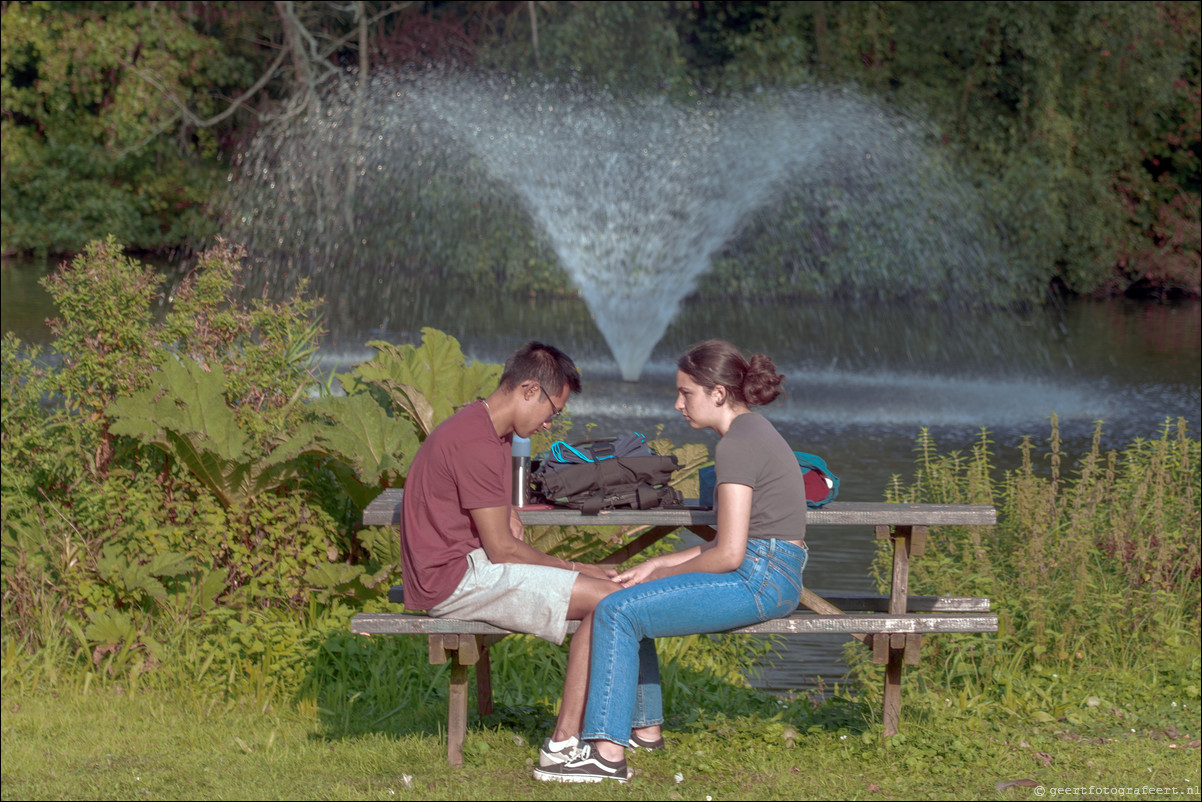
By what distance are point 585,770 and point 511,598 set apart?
1.84 ft

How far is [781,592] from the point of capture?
15.1 ft

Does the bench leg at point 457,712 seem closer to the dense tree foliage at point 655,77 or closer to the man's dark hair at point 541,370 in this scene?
the man's dark hair at point 541,370

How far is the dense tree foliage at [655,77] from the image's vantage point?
93.4 feet

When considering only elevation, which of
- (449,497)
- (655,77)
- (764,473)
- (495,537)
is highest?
(655,77)

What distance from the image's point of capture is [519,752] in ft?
15.9

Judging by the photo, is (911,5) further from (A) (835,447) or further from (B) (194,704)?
(B) (194,704)

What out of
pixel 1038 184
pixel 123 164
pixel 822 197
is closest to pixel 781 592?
pixel 822 197

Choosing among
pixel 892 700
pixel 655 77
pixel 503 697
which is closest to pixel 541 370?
pixel 892 700

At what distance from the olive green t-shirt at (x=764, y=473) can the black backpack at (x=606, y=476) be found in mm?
284

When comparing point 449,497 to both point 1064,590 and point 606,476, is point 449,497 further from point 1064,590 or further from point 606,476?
point 1064,590

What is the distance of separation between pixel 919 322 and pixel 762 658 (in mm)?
19357

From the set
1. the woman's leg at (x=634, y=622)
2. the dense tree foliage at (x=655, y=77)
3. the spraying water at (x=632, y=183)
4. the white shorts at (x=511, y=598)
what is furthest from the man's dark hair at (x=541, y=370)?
the dense tree foliage at (x=655, y=77)

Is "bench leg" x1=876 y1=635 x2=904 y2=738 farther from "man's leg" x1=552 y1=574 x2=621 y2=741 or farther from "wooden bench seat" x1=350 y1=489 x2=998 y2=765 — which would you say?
"man's leg" x1=552 y1=574 x2=621 y2=741

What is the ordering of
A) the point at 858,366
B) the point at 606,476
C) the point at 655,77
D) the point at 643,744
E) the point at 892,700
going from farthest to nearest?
1. the point at 655,77
2. the point at 858,366
3. the point at 892,700
4. the point at 643,744
5. the point at 606,476
